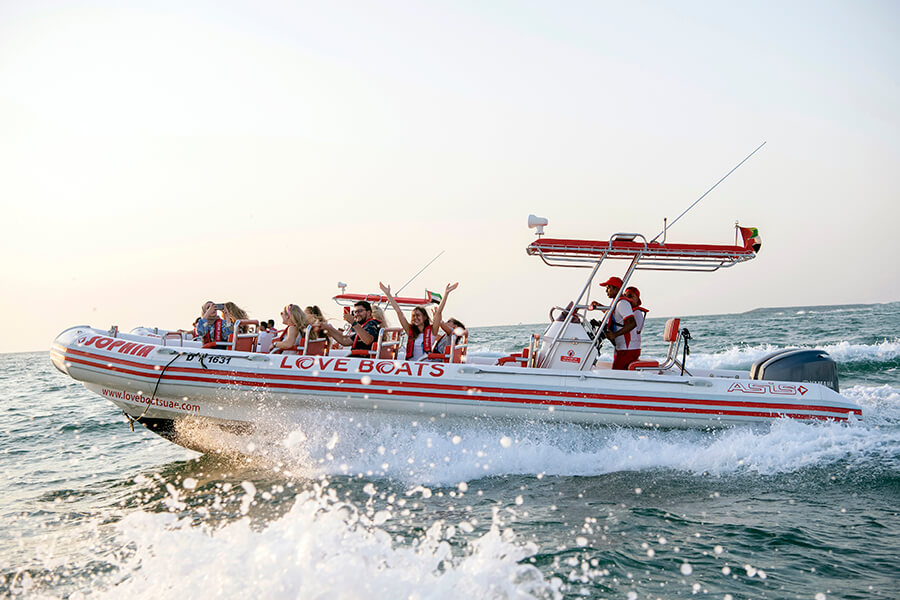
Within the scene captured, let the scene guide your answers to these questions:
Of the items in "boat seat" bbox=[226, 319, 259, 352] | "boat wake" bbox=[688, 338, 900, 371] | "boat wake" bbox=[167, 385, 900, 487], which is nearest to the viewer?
"boat wake" bbox=[167, 385, 900, 487]

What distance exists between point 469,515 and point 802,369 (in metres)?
4.00

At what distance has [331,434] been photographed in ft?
21.2

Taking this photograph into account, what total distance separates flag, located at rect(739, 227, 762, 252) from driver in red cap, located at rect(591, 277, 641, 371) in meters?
1.25

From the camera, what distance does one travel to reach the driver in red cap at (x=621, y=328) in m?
6.46

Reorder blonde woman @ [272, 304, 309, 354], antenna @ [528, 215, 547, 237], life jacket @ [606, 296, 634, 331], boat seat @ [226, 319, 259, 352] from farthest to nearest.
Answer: boat seat @ [226, 319, 259, 352]
blonde woman @ [272, 304, 309, 354]
life jacket @ [606, 296, 634, 331]
antenna @ [528, 215, 547, 237]

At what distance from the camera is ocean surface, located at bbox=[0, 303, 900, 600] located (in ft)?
11.6

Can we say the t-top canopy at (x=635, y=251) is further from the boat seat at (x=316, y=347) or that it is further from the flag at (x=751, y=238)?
the boat seat at (x=316, y=347)

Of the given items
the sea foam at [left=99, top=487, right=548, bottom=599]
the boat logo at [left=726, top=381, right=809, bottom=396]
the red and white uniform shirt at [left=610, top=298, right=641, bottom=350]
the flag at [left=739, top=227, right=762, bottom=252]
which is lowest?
the sea foam at [left=99, top=487, right=548, bottom=599]

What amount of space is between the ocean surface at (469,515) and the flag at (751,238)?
5.72 ft

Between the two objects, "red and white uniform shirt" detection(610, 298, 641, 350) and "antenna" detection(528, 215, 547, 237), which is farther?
"red and white uniform shirt" detection(610, 298, 641, 350)

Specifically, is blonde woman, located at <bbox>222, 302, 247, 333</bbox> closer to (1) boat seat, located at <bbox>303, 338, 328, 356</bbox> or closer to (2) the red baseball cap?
(1) boat seat, located at <bbox>303, 338, 328, 356</bbox>

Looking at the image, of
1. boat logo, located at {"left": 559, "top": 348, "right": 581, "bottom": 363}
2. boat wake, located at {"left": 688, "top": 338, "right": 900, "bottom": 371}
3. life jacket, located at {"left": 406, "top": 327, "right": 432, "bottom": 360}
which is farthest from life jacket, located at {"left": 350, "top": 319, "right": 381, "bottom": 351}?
boat wake, located at {"left": 688, "top": 338, "right": 900, "bottom": 371}

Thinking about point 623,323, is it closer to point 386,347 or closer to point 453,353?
point 453,353

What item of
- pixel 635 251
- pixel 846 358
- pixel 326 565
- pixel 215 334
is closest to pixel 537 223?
pixel 635 251
